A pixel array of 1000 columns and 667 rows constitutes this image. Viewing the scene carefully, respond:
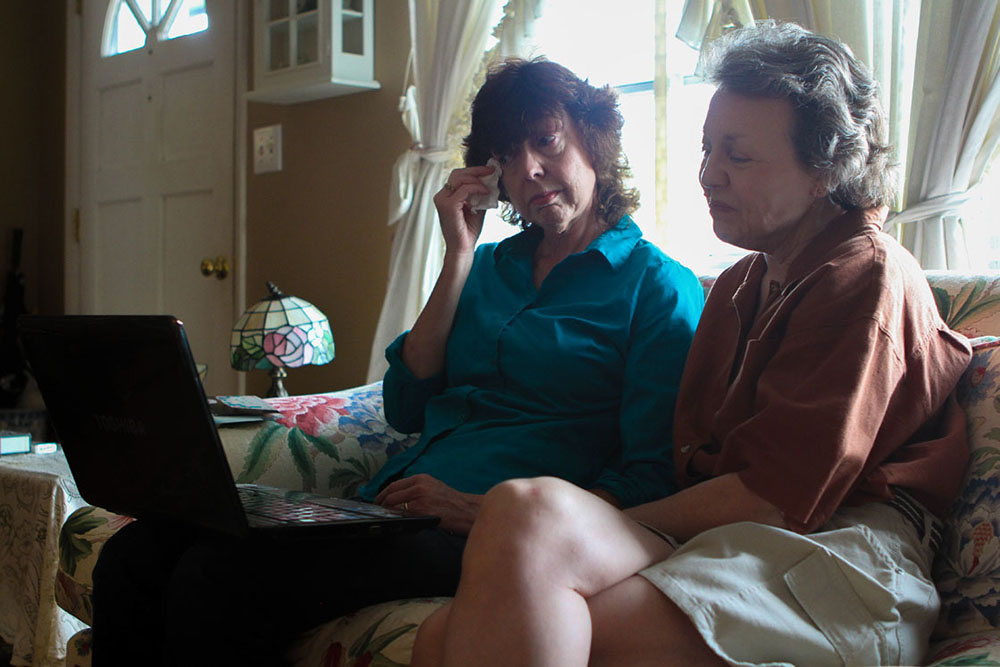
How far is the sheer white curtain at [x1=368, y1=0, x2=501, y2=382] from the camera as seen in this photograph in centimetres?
256

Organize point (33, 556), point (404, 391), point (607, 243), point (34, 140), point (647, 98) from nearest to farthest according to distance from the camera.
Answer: point (607, 243), point (404, 391), point (33, 556), point (647, 98), point (34, 140)

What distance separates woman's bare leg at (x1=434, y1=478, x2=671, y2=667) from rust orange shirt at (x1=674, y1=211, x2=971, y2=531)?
19 cm

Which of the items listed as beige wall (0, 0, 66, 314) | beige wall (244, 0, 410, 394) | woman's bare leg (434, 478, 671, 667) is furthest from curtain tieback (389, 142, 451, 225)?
beige wall (0, 0, 66, 314)

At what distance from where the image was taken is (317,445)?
1753 mm

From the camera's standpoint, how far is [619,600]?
0.97 metres

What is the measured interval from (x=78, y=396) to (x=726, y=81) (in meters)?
0.87

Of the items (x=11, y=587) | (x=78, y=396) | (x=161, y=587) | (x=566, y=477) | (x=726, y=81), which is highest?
(x=726, y=81)

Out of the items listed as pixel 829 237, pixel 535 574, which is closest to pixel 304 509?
pixel 535 574

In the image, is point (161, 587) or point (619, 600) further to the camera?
point (161, 587)

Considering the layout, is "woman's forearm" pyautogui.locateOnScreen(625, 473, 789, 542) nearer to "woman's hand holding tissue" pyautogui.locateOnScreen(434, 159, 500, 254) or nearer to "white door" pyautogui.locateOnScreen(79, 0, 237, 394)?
"woman's hand holding tissue" pyautogui.locateOnScreen(434, 159, 500, 254)

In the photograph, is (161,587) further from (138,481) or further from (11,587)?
(11,587)

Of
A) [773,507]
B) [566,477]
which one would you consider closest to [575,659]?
[773,507]

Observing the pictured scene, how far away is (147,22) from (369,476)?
2644 mm

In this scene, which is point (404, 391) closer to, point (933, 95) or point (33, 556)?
point (33, 556)
